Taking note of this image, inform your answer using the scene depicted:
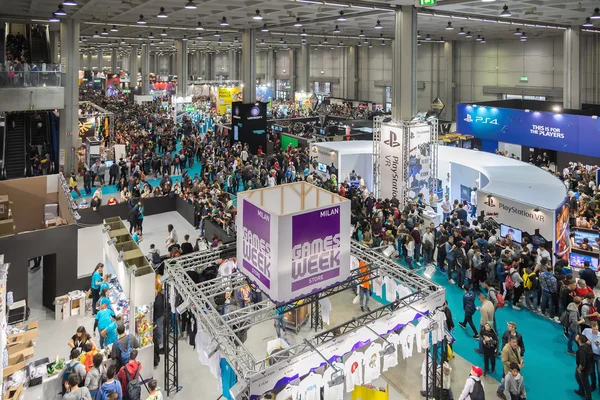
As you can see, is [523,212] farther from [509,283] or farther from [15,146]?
[15,146]

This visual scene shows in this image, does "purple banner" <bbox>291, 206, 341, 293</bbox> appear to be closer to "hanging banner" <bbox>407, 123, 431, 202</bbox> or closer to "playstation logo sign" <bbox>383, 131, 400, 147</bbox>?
"hanging banner" <bbox>407, 123, 431, 202</bbox>

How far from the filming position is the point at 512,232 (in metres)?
11.7

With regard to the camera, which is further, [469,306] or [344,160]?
[344,160]

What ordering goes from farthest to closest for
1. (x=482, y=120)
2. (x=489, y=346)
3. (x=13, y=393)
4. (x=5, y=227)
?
(x=482, y=120) → (x=5, y=227) → (x=489, y=346) → (x=13, y=393)

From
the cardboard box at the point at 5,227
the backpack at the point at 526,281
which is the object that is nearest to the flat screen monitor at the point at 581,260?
the backpack at the point at 526,281

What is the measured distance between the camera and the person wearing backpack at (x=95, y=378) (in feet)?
19.6

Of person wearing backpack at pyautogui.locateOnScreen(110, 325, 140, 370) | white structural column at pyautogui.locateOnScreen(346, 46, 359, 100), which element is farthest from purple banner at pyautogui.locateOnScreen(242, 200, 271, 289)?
white structural column at pyautogui.locateOnScreen(346, 46, 359, 100)

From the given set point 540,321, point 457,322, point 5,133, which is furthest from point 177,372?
point 5,133

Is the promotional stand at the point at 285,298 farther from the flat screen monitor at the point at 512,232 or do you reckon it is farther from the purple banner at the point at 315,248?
the flat screen monitor at the point at 512,232

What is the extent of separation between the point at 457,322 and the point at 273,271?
219 inches

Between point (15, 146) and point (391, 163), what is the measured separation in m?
16.3

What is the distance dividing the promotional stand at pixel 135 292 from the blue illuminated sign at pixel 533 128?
19597mm

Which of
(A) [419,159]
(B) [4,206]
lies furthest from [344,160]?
(B) [4,206]

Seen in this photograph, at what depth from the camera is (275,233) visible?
188 inches
